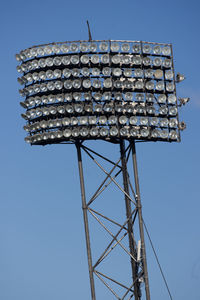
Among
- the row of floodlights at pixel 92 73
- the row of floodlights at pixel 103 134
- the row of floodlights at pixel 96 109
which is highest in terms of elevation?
the row of floodlights at pixel 92 73

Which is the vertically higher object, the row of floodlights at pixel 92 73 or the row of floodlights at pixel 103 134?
the row of floodlights at pixel 92 73

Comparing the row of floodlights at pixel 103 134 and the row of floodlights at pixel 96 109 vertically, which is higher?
the row of floodlights at pixel 96 109

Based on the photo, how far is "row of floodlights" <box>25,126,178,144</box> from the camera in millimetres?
78000

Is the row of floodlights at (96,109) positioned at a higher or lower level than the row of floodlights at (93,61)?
lower

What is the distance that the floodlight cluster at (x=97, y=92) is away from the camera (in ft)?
257

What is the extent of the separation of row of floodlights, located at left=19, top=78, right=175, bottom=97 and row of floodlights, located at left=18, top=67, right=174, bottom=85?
359 millimetres

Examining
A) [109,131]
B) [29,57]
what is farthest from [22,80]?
[109,131]

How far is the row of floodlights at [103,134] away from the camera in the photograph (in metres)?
78.0

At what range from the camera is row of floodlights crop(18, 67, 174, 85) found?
7825cm

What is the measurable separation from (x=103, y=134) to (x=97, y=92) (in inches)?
110

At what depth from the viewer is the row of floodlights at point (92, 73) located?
78.2 meters

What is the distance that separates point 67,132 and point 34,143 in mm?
3361

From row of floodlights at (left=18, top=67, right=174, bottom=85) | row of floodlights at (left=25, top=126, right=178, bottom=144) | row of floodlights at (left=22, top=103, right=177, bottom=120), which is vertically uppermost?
row of floodlights at (left=18, top=67, right=174, bottom=85)

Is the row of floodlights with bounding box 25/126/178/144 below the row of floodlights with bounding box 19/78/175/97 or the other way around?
below
